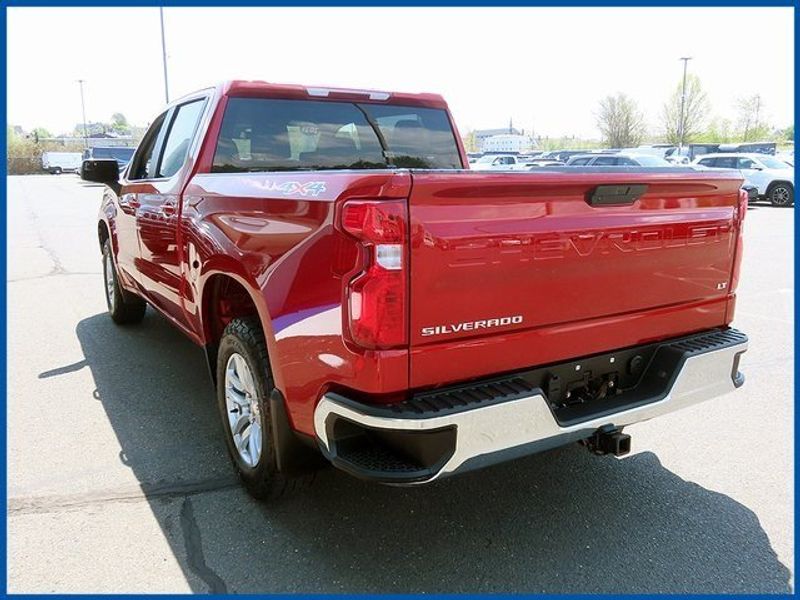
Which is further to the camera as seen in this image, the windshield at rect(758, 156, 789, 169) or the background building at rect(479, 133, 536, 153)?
the background building at rect(479, 133, 536, 153)

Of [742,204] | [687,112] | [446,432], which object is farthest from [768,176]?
[687,112]

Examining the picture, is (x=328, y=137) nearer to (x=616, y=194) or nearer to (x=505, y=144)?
(x=616, y=194)

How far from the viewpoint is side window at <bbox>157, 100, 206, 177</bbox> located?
4.18m

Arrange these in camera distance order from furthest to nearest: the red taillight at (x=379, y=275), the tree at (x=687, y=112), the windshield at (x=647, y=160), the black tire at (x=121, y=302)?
the tree at (x=687, y=112) < the windshield at (x=647, y=160) < the black tire at (x=121, y=302) < the red taillight at (x=379, y=275)

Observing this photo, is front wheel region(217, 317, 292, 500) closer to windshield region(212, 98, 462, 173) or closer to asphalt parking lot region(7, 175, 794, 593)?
asphalt parking lot region(7, 175, 794, 593)

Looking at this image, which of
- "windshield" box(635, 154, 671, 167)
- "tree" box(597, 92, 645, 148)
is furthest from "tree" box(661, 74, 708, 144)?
"windshield" box(635, 154, 671, 167)

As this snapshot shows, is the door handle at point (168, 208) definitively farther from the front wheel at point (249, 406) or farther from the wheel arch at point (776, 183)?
the wheel arch at point (776, 183)

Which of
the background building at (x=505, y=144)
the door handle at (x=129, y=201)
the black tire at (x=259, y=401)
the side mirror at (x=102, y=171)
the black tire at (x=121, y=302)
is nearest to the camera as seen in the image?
the black tire at (x=259, y=401)

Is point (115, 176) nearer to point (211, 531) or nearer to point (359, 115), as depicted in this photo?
point (359, 115)

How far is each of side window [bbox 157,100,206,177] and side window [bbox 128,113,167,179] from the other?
0.29 metres

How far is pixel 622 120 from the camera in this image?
196 feet

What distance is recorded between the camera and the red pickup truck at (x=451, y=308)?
230cm

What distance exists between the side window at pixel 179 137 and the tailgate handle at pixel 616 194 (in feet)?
8.33

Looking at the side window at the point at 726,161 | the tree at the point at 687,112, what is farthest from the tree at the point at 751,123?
the side window at the point at 726,161
